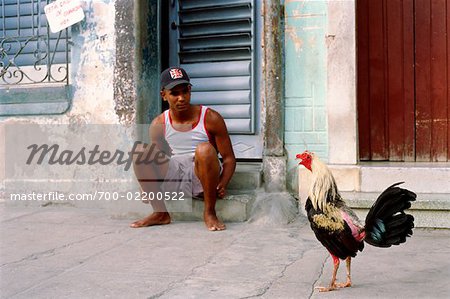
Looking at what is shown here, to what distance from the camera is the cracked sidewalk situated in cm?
317

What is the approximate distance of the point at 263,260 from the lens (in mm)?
3807

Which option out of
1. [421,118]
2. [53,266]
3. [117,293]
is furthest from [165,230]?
[421,118]

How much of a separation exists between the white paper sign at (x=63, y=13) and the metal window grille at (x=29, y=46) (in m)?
0.14

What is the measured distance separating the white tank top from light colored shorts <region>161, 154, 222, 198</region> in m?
0.07

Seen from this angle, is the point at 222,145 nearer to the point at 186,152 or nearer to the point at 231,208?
the point at 186,152

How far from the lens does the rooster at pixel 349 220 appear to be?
120 inches

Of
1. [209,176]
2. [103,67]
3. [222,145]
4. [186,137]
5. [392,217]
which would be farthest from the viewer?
[103,67]

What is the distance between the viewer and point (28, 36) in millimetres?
6320

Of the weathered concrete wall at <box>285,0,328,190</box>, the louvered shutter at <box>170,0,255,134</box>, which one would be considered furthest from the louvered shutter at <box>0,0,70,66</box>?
the weathered concrete wall at <box>285,0,328,190</box>

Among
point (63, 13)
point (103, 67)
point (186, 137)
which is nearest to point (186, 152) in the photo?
point (186, 137)

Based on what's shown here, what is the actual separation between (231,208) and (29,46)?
10.2 ft

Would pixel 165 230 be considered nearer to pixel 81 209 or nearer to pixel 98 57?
pixel 81 209

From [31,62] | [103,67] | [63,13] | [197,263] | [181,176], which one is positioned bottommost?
[197,263]

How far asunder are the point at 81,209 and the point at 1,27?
241 centimetres
